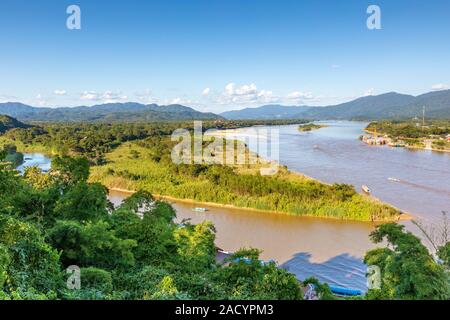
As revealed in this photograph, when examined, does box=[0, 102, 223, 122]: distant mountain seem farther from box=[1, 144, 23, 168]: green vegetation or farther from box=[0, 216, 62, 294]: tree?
box=[0, 216, 62, 294]: tree

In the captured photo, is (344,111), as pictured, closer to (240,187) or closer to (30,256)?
(240,187)

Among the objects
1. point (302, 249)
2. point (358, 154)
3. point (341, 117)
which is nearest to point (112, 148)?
point (358, 154)

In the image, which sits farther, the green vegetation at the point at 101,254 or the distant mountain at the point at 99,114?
the distant mountain at the point at 99,114

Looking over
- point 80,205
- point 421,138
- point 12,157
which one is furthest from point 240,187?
point 421,138

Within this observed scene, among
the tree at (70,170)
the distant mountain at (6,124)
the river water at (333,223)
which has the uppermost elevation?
the distant mountain at (6,124)

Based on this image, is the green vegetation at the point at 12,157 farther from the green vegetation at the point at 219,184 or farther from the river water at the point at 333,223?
the river water at the point at 333,223

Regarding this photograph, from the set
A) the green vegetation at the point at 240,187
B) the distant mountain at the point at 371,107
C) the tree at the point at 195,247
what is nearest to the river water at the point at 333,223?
the green vegetation at the point at 240,187

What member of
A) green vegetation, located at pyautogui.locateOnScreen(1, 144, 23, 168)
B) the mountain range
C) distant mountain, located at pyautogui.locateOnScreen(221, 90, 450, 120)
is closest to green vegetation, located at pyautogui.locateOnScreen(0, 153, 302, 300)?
green vegetation, located at pyautogui.locateOnScreen(1, 144, 23, 168)
